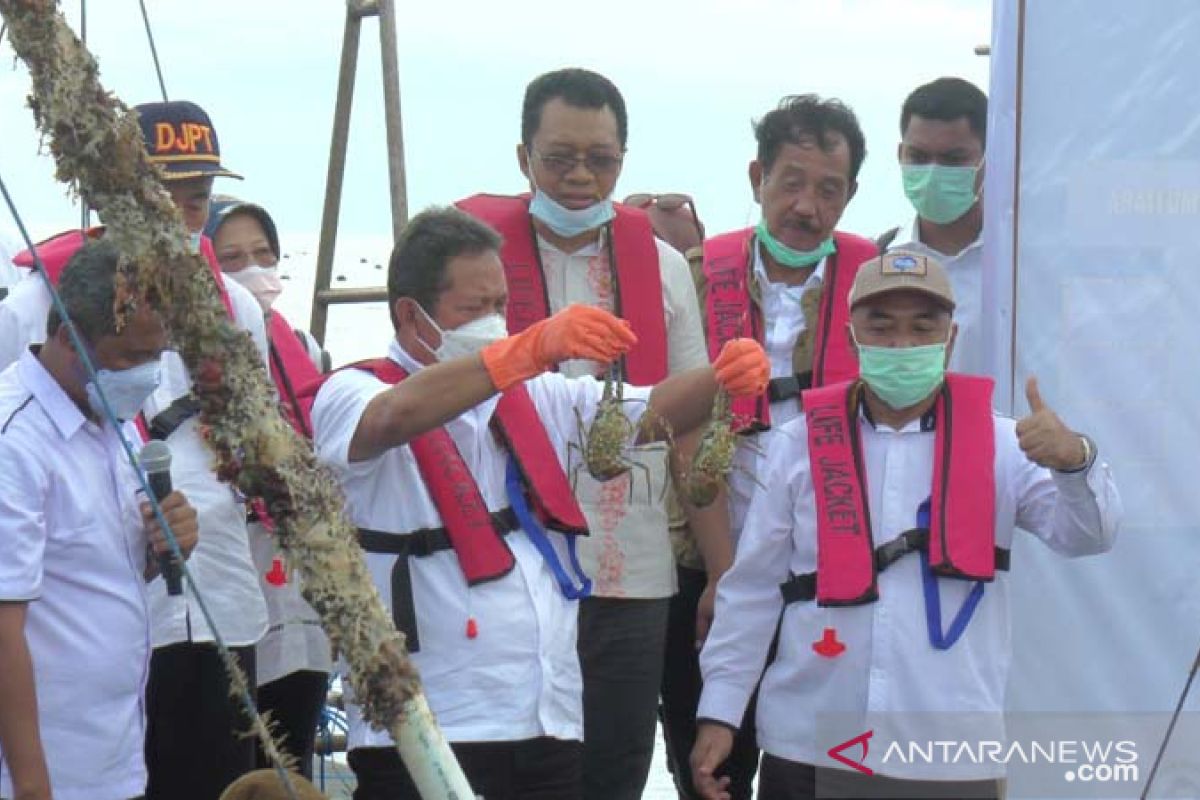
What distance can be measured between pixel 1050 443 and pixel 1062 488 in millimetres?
142

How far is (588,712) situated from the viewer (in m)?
5.30

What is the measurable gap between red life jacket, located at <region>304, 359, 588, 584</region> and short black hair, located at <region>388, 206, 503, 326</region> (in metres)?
0.16

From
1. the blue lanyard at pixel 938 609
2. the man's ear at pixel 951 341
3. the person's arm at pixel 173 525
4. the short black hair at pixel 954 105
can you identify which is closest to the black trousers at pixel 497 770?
the person's arm at pixel 173 525

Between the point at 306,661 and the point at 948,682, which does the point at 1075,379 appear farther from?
the point at 306,661

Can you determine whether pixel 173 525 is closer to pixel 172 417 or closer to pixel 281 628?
pixel 172 417

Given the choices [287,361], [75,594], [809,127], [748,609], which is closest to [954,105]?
[809,127]

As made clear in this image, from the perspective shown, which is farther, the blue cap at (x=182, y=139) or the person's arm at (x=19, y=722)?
the blue cap at (x=182, y=139)

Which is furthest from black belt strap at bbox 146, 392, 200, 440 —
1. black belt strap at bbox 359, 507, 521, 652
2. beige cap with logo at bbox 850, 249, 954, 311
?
beige cap with logo at bbox 850, 249, 954, 311

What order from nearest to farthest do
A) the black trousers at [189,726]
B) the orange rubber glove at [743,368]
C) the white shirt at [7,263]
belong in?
the orange rubber glove at [743,368], the black trousers at [189,726], the white shirt at [7,263]

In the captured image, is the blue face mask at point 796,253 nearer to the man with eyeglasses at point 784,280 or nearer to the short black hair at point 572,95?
the man with eyeglasses at point 784,280

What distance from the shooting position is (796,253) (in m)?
5.53

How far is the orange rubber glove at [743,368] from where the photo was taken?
4.41 metres

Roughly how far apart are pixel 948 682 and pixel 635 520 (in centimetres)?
102

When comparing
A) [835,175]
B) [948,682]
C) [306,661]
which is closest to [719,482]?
[948,682]
